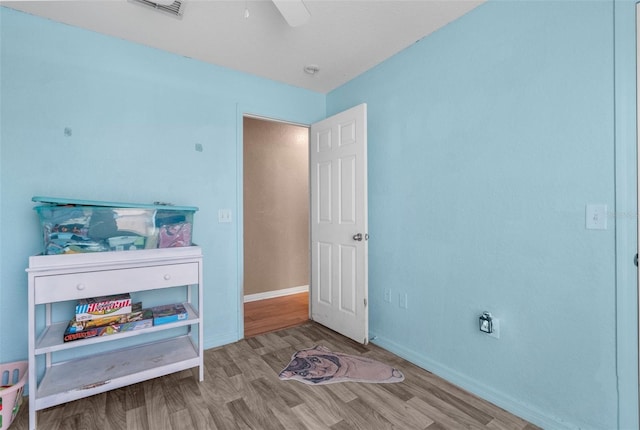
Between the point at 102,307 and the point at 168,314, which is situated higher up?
the point at 102,307

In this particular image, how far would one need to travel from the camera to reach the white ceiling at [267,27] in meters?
1.88

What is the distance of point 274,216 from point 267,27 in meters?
2.56

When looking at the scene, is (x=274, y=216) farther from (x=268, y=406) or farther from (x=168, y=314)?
(x=268, y=406)

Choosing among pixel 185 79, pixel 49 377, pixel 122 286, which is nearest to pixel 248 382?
pixel 122 286

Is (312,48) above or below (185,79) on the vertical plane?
above

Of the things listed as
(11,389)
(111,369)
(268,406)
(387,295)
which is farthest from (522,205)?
(11,389)

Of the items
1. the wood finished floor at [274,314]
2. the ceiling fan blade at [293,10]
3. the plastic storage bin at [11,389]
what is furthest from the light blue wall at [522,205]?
the plastic storage bin at [11,389]

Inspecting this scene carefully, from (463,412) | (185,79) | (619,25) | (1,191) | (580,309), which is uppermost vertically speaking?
(185,79)

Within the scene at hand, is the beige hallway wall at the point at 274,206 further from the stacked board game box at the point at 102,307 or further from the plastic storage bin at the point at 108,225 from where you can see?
the stacked board game box at the point at 102,307

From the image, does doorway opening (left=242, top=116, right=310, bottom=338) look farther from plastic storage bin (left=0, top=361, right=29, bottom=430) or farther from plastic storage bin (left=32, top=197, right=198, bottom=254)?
plastic storage bin (left=0, top=361, right=29, bottom=430)

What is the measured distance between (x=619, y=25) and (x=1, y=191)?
3.56m

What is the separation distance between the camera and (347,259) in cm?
270

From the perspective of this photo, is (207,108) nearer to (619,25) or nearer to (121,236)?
(121,236)

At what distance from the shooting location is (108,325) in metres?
1.81
